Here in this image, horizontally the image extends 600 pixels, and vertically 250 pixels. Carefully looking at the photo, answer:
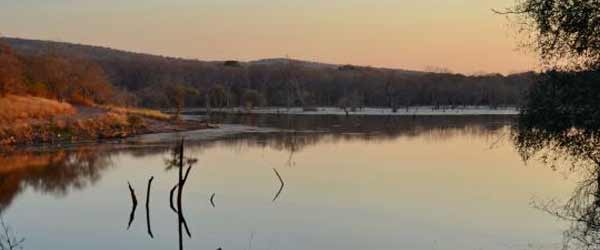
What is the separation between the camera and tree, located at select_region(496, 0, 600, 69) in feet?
32.2

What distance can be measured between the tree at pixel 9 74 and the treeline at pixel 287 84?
2801 centimetres

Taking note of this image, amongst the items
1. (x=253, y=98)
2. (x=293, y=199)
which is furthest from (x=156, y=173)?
(x=253, y=98)

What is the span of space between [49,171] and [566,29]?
17437 millimetres

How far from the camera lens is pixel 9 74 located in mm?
42031

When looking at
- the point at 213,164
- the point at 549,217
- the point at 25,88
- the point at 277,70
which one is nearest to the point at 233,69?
the point at 277,70

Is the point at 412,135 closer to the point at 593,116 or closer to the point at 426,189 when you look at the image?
the point at 426,189

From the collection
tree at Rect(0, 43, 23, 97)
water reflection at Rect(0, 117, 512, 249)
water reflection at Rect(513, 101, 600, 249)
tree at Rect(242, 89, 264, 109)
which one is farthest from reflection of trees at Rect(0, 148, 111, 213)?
tree at Rect(242, 89, 264, 109)

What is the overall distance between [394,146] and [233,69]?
103 m

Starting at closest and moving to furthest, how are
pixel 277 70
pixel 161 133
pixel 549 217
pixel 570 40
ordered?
pixel 570 40, pixel 549 217, pixel 161 133, pixel 277 70

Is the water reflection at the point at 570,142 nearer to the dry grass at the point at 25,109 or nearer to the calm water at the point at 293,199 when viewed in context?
the calm water at the point at 293,199

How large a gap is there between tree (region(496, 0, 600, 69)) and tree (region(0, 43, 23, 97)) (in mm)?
35466

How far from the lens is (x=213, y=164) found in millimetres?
24547

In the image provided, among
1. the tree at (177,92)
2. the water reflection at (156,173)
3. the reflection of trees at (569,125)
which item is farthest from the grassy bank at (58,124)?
the reflection of trees at (569,125)

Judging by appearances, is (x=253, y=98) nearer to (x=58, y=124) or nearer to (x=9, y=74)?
(x=9, y=74)
